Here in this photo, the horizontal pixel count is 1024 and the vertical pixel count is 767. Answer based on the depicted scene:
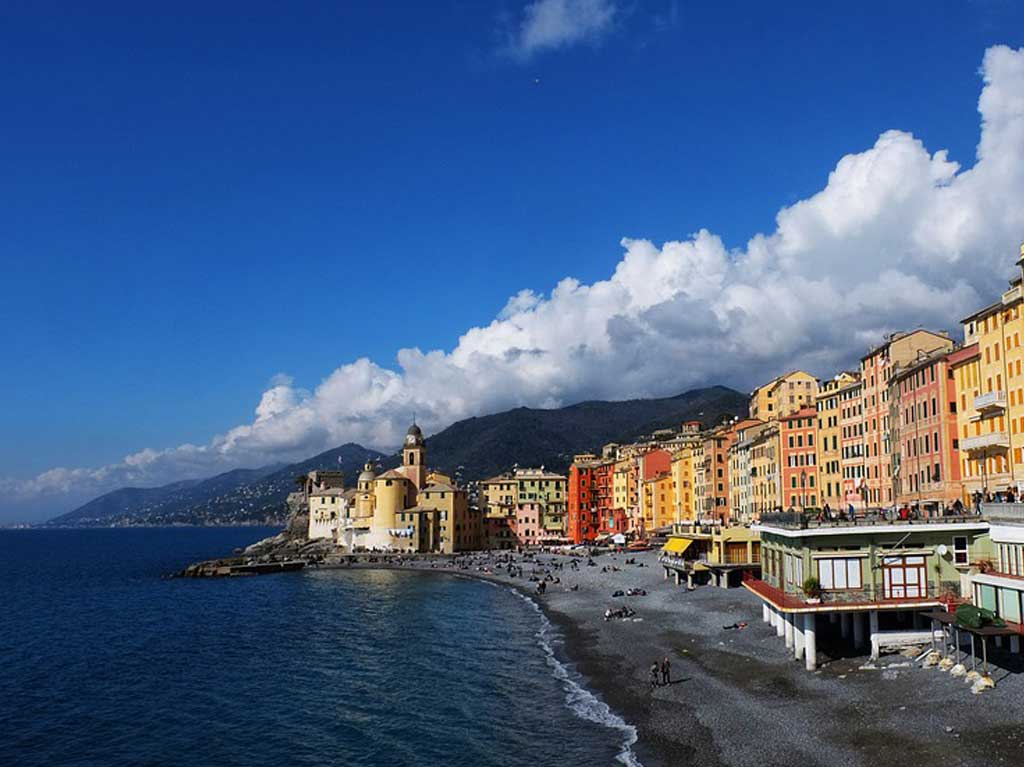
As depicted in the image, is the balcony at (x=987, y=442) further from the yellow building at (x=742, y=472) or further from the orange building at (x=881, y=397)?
the yellow building at (x=742, y=472)

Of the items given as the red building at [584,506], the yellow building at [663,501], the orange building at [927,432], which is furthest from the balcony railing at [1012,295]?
the red building at [584,506]

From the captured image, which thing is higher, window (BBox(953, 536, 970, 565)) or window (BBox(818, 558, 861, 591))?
window (BBox(953, 536, 970, 565))

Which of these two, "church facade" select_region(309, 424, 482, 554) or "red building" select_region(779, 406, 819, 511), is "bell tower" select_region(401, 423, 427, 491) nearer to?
"church facade" select_region(309, 424, 482, 554)

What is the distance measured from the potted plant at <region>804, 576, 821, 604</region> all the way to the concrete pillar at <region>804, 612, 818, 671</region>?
228 centimetres

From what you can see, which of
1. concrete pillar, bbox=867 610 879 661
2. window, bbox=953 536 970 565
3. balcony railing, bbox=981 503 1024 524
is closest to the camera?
balcony railing, bbox=981 503 1024 524

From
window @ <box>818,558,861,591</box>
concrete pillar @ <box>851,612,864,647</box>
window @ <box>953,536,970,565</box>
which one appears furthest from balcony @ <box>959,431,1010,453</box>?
window @ <box>818,558,861,591</box>

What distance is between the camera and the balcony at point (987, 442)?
198 ft

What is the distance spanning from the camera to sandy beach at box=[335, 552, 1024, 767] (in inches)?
1480

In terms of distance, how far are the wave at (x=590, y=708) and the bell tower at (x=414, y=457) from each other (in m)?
122

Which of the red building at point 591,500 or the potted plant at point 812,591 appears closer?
the potted plant at point 812,591

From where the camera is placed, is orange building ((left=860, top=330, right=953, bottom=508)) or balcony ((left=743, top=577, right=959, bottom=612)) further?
orange building ((left=860, top=330, right=953, bottom=508))

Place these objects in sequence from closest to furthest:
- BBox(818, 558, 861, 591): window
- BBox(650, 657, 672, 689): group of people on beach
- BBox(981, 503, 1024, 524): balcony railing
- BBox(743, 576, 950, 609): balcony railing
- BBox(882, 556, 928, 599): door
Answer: BBox(981, 503, 1024, 524): balcony railing → BBox(743, 576, 950, 609): balcony railing → BBox(882, 556, 928, 599): door → BBox(818, 558, 861, 591): window → BBox(650, 657, 672, 689): group of people on beach

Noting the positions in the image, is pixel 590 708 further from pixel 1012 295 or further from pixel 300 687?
pixel 1012 295

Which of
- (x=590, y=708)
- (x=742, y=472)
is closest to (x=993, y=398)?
(x=590, y=708)
